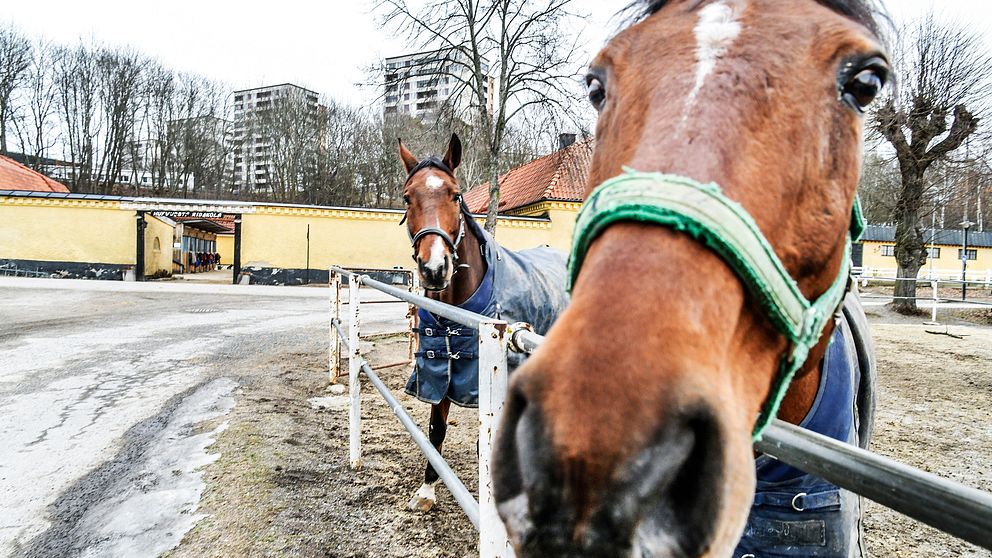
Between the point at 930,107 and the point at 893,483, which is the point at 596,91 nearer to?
the point at 893,483

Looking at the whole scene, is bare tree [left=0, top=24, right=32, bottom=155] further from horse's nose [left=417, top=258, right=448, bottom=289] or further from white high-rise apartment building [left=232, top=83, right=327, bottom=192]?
horse's nose [left=417, top=258, right=448, bottom=289]

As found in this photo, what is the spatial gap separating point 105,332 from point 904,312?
19.9m

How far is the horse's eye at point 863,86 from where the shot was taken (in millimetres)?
927

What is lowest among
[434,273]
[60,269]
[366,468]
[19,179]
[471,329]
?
[366,468]

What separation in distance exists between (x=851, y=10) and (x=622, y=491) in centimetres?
119

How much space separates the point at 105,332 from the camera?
862cm

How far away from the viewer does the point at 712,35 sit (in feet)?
2.98

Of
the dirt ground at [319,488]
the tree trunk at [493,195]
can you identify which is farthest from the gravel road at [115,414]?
the tree trunk at [493,195]

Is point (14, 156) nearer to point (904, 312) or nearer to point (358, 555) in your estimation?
point (358, 555)

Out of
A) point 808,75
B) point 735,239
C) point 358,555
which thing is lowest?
point 358,555

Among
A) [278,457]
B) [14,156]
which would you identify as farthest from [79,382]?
[14,156]

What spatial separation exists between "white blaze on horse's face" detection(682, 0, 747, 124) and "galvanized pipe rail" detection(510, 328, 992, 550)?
53cm

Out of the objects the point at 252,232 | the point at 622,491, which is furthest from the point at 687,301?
the point at 252,232

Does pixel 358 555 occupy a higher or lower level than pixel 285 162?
lower
